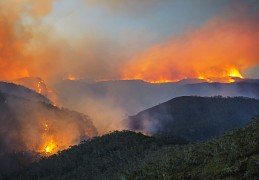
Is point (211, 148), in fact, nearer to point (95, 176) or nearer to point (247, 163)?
point (247, 163)

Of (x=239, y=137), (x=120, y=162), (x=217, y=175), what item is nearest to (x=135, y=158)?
(x=120, y=162)

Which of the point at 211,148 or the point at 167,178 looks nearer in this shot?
the point at 167,178

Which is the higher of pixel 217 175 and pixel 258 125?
pixel 258 125

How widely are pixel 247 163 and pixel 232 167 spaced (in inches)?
85.6

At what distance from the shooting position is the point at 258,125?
85438 mm

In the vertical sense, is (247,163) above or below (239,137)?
below

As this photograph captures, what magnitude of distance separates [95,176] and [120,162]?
14.2m

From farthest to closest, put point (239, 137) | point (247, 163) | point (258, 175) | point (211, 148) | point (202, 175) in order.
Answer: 1. point (211, 148)
2. point (239, 137)
3. point (202, 175)
4. point (247, 163)
5. point (258, 175)

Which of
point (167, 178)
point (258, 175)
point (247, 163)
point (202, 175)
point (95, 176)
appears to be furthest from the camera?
point (95, 176)

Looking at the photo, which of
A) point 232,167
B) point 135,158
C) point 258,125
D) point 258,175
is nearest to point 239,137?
point 258,125

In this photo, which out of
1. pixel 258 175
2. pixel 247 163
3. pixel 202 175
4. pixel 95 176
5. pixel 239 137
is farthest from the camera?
Result: pixel 95 176

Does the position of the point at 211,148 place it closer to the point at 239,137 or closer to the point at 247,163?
the point at 239,137

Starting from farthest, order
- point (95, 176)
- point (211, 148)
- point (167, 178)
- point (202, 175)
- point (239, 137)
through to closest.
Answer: point (95, 176), point (211, 148), point (239, 137), point (167, 178), point (202, 175)

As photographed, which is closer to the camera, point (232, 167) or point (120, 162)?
point (232, 167)
